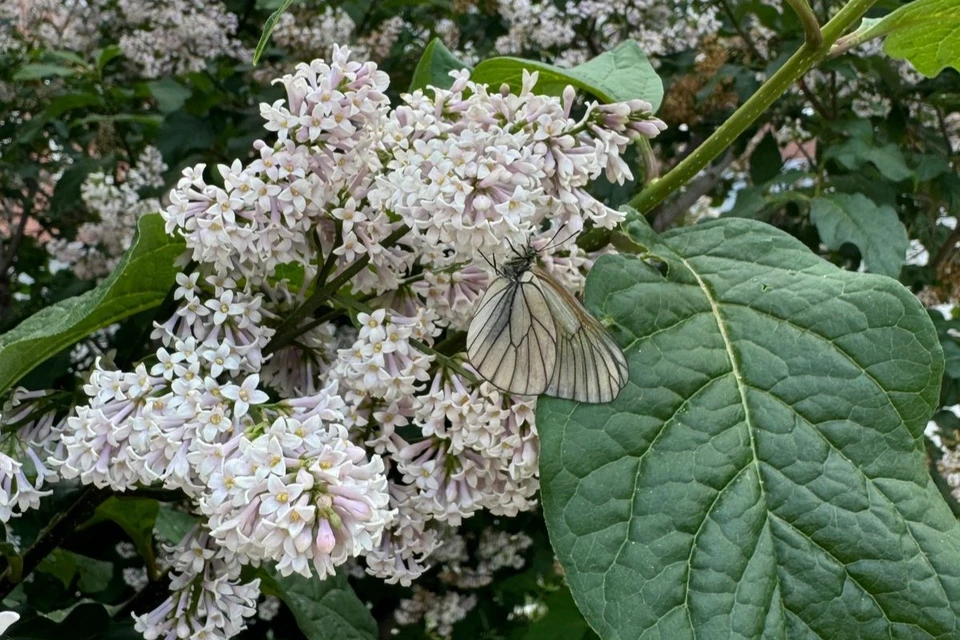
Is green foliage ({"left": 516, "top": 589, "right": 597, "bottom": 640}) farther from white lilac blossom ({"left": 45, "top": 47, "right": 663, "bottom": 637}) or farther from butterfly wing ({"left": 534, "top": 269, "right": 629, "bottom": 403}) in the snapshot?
butterfly wing ({"left": 534, "top": 269, "right": 629, "bottom": 403})

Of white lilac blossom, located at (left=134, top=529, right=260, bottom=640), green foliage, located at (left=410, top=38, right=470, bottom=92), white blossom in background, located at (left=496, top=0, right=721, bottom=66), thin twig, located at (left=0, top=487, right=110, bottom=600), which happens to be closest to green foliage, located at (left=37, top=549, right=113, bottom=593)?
thin twig, located at (left=0, top=487, right=110, bottom=600)

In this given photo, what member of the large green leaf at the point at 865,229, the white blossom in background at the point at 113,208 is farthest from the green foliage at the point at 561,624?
the white blossom in background at the point at 113,208

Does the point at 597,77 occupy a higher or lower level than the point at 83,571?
higher

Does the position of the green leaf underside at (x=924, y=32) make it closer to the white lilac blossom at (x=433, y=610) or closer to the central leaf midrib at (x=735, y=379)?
the central leaf midrib at (x=735, y=379)

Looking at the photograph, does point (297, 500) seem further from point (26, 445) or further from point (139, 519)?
point (139, 519)

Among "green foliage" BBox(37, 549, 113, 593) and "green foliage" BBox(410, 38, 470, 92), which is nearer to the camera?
"green foliage" BBox(410, 38, 470, 92)

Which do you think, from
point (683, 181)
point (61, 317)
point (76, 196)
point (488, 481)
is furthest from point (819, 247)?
point (76, 196)

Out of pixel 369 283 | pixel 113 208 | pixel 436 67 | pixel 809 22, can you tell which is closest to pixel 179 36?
pixel 113 208

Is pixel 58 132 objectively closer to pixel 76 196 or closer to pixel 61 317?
pixel 76 196
